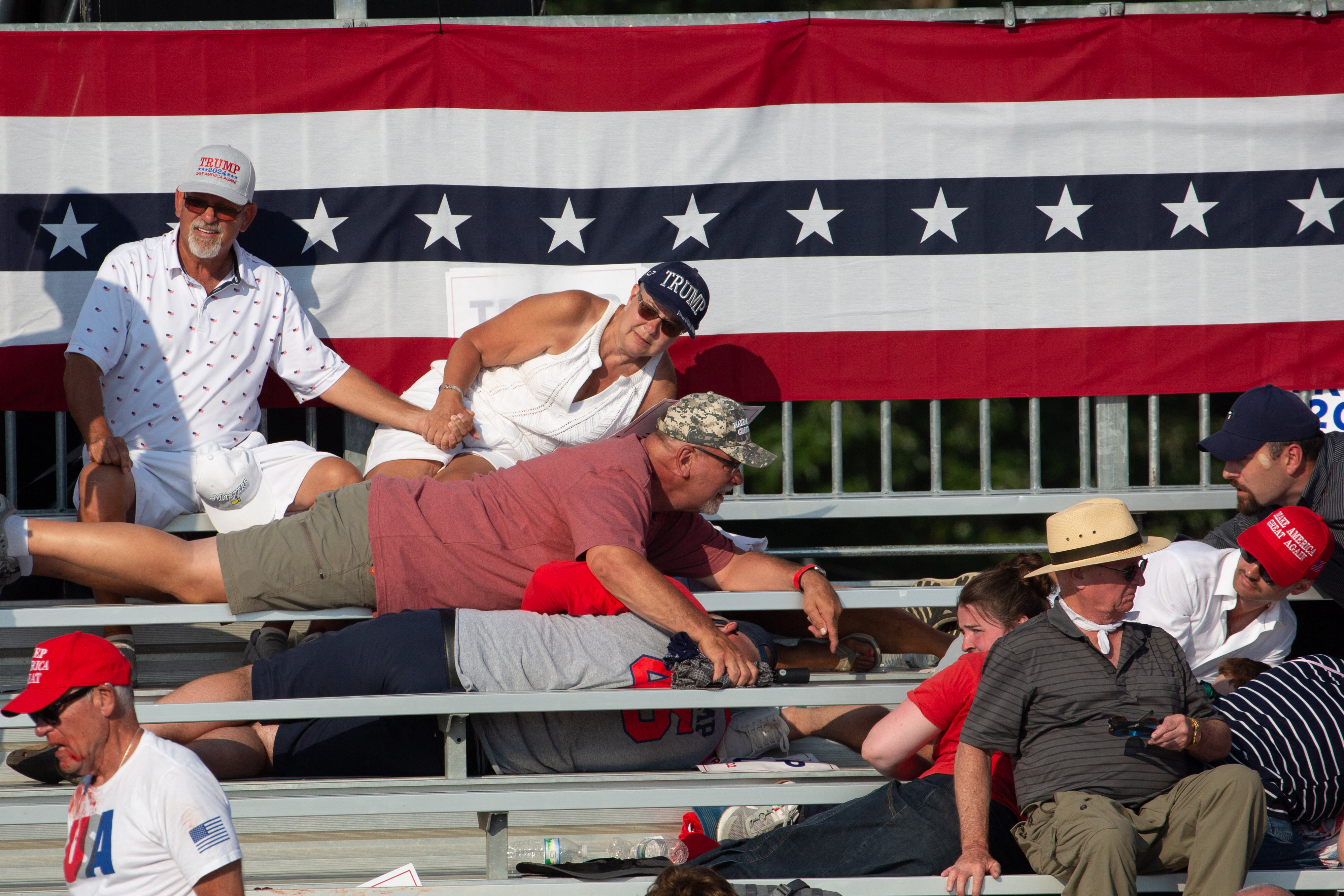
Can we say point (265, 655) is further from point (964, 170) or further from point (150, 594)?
point (964, 170)

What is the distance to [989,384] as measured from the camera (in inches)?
179

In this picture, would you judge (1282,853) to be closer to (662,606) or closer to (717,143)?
(662,606)

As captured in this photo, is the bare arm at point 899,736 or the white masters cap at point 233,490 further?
the white masters cap at point 233,490

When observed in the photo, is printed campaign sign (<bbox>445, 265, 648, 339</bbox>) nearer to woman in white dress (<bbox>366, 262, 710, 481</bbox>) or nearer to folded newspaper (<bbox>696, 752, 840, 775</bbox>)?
woman in white dress (<bbox>366, 262, 710, 481</bbox>)

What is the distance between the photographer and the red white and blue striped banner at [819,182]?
14.6ft

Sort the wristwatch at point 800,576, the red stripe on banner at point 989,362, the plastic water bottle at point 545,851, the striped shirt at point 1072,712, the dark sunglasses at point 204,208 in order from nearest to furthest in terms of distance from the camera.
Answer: the striped shirt at point 1072,712 → the plastic water bottle at point 545,851 → the wristwatch at point 800,576 → the dark sunglasses at point 204,208 → the red stripe on banner at point 989,362

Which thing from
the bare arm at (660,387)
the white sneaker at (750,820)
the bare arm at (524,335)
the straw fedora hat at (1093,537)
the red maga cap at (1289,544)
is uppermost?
the bare arm at (524,335)

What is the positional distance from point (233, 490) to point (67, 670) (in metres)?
Result: 1.60

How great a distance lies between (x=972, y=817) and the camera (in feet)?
9.30

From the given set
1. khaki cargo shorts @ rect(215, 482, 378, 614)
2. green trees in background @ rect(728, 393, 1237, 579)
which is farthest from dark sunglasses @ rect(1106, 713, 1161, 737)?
green trees in background @ rect(728, 393, 1237, 579)

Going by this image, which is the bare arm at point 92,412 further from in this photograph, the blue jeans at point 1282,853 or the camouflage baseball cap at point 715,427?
the blue jeans at point 1282,853

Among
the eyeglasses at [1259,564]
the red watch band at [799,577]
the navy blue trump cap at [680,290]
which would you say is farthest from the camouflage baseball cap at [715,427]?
the eyeglasses at [1259,564]

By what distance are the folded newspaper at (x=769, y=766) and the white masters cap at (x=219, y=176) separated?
2.38 metres

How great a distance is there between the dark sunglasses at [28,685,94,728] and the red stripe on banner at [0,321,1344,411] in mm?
2220
